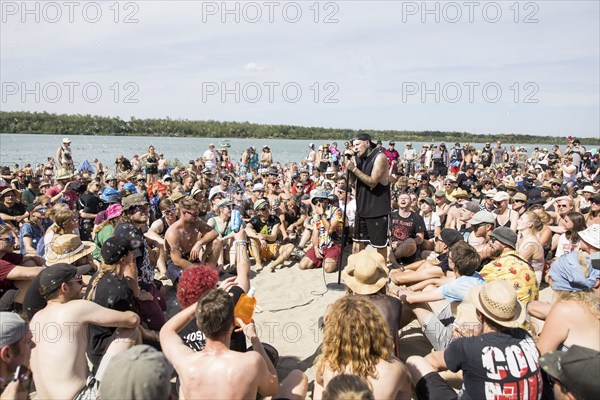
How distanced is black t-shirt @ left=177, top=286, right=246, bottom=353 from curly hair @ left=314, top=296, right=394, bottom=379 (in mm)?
790

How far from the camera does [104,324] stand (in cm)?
299

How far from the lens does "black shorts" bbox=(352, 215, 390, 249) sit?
5.47 m

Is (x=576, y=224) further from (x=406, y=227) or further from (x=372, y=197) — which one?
(x=372, y=197)

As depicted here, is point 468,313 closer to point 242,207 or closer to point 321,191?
point 321,191

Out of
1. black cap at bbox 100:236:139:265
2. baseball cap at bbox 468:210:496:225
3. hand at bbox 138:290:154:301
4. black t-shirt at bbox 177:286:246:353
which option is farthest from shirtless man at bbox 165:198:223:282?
baseball cap at bbox 468:210:496:225

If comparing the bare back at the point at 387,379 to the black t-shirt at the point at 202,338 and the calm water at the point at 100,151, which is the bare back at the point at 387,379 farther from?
the calm water at the point at 100,151

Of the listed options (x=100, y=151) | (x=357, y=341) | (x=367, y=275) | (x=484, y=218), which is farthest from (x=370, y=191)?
(x=100, y=151)

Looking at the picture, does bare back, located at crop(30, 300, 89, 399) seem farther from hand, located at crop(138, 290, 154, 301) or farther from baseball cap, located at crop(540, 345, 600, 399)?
baseball cap, located at crop(540, 345, 600, 399)

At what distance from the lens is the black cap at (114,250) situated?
339 centimetres

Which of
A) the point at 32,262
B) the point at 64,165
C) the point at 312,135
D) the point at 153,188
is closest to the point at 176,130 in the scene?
the point at 312,135

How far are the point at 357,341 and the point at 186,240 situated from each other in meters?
3.90

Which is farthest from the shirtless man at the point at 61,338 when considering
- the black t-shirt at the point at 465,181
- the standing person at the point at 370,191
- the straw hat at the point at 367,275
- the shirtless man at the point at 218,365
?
the black t-shirt at the point at 465,181

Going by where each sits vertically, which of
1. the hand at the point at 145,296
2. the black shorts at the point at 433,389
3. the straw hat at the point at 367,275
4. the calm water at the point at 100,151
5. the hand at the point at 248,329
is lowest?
the black shorts at the point at 433,389

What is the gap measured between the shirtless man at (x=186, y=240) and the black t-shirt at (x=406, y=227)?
9.67 feet
